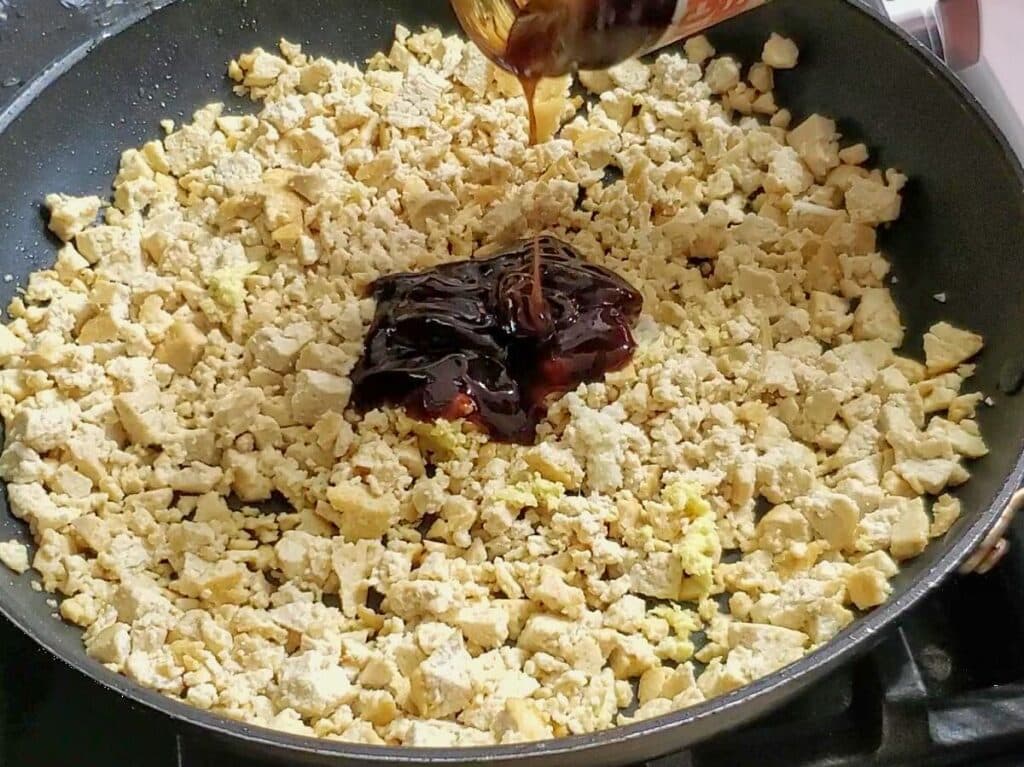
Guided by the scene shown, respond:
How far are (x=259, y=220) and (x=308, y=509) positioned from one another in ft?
1.27

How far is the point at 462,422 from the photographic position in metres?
1.15

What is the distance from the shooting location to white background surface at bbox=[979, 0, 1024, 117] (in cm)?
130

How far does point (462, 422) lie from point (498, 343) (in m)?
0.11

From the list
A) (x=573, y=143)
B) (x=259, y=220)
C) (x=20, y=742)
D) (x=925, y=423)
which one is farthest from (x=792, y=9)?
(x=20, y=742)

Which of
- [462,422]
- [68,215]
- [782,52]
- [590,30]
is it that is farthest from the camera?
[782,52]

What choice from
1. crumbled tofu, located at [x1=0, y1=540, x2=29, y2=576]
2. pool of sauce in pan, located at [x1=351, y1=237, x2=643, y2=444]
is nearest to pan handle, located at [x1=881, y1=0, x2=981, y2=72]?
pool of sauce in pan, located at [x1=351, y1=237, x2=643, y2=444]

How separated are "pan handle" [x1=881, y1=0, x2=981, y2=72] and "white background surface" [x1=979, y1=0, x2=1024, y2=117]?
0.07 ft

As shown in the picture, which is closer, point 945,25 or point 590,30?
point 590,30

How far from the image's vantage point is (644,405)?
1.15 meters

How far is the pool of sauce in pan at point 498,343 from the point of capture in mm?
1161

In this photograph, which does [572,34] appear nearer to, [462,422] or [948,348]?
[462,422]

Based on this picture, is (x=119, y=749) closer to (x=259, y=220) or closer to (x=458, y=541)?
(x=458, y=541)

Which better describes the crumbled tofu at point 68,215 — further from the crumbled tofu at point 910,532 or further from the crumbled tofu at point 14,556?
the crumbled tofu at point 910,532

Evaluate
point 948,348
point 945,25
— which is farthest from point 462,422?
point 945,25
